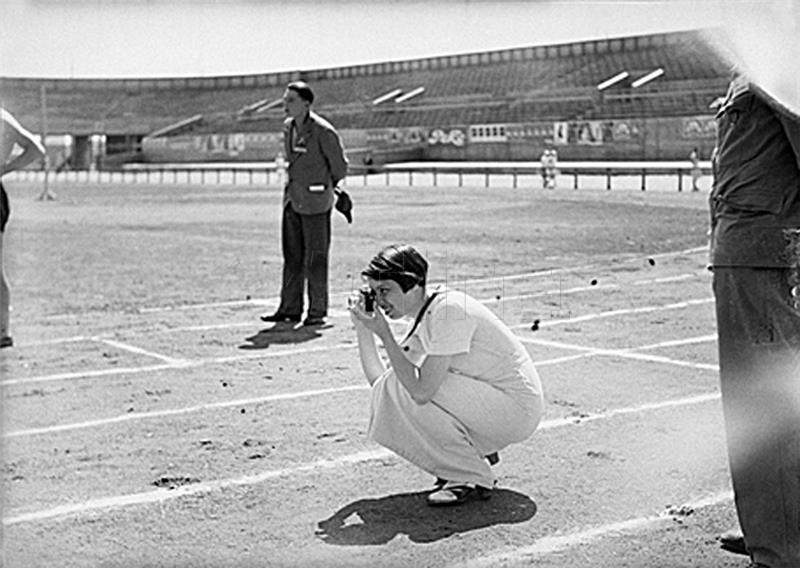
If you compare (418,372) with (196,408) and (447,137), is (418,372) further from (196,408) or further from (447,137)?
(447,137)

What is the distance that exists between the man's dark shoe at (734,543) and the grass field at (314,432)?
3 centimetres

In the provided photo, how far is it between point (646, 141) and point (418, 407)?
16.3m

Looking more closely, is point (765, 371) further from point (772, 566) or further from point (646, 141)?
point (646, 141)

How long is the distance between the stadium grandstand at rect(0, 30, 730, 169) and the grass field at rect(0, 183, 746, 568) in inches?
32.6

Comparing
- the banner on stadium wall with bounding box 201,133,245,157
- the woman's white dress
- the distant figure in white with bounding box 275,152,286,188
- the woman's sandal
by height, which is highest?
the banner on stadium wall with bounding box 201,133,245,157

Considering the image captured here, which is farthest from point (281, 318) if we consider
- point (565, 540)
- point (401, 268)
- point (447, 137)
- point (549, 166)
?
point (549, 166)

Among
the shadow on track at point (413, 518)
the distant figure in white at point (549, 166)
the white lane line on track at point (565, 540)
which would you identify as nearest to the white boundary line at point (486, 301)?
the shadow on track at point (413, 518)

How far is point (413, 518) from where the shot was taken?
9.18 ft

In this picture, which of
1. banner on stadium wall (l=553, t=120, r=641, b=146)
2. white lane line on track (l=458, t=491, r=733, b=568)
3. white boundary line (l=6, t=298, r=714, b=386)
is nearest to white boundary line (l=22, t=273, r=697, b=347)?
white boundary line (l=6, t=298, r=714, b=386)

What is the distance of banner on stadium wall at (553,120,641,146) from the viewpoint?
35.7ft

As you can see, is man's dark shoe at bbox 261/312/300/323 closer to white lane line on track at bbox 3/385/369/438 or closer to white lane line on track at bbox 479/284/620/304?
white lane line on track at bbox 479/284/620/304

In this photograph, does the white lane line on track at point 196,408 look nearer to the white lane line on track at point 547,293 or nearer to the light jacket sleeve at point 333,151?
the light jacket sleeve at point 333,151

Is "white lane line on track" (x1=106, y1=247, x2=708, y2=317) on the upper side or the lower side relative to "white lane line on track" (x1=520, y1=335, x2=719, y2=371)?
upper

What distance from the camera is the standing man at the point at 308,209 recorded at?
5398 mm
